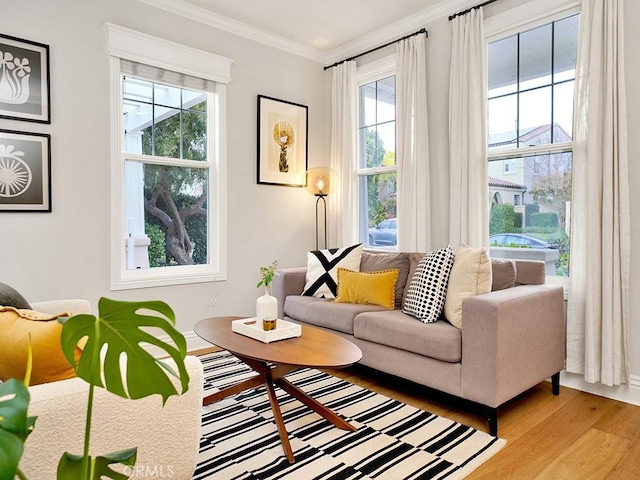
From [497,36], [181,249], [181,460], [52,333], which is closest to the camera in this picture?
[52,333]

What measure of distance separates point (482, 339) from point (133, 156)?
2.89 m

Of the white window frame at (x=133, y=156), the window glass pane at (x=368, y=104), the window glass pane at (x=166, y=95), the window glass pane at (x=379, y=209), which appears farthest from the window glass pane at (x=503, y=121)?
the window glass pane at (x=166, y=95)

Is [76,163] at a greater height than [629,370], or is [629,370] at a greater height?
[76,163]

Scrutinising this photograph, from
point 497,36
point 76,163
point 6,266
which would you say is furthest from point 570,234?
point 6,266

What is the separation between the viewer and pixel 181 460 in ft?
4.42

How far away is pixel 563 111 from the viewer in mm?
3043

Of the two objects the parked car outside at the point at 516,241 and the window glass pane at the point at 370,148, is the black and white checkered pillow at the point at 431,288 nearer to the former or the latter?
the parked car outside at the point at 516,241

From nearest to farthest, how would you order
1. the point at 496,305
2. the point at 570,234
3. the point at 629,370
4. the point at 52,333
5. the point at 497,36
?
the point at 52,333 < the point at 496,305 < the point at 629,370 < the point at 570,234 < the point at 497,36

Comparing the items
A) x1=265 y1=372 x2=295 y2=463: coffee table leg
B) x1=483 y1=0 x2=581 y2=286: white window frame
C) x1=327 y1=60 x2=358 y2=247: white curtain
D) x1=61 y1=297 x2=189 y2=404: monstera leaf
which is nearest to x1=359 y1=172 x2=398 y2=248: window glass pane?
x1=327 y1=60 x2=358 y2=247: white curtain

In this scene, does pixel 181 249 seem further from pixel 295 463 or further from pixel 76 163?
pixel 295 463

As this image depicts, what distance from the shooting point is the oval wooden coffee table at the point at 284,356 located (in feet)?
6.82

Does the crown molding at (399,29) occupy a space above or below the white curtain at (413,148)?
above

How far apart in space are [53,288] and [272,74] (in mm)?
2685

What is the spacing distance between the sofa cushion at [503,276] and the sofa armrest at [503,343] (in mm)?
198
